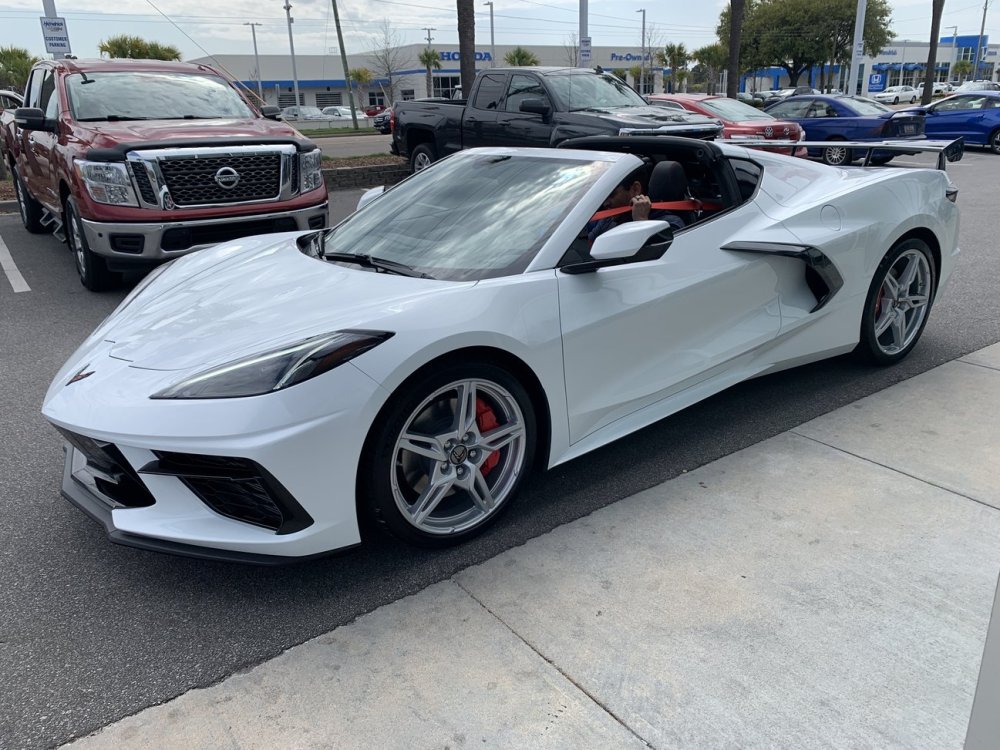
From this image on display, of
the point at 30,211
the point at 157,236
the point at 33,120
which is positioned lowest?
the point at 30,211

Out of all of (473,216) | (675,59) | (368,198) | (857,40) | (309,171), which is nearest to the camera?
(473,216)

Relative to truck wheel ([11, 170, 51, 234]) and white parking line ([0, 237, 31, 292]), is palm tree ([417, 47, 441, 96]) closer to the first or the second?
truck wheel ([11, 170, 51, 234])

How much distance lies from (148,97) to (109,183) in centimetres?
162

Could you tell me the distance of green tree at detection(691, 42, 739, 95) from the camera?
67.0 meters

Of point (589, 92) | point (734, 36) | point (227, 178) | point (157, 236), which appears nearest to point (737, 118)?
point (589, 92)

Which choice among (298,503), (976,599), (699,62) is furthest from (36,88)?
(699,62)

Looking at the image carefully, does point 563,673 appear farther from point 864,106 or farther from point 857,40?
point 857,40

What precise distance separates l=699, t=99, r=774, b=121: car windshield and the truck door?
4.43 meters

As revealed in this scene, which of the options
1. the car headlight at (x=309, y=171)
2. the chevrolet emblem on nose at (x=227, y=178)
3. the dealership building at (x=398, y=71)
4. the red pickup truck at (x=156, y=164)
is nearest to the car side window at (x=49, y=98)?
the red pickup truck at (x=156, y=164)

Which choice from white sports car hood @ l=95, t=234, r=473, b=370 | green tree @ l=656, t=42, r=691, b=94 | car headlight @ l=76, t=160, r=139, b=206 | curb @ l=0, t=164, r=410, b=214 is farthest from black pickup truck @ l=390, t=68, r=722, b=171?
green tree @ l=656, t=42, r=691, b=94

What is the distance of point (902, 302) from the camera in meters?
4.52

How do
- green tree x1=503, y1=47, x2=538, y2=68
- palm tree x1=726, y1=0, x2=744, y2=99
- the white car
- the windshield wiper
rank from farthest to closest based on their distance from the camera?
1. green tree x1=503, y1=47, x2=538, y2=68
2. the white car
3. palm tree x1=726, y1=0, x2=744, y2=99
4. the windshield wiper

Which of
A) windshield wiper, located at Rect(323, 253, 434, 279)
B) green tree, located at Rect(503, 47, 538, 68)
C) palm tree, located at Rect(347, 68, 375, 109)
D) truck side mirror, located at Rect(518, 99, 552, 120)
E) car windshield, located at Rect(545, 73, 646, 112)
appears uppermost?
green tree, located at Rect(503, 47, 538, 68)

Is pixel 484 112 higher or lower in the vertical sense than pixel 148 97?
lower
